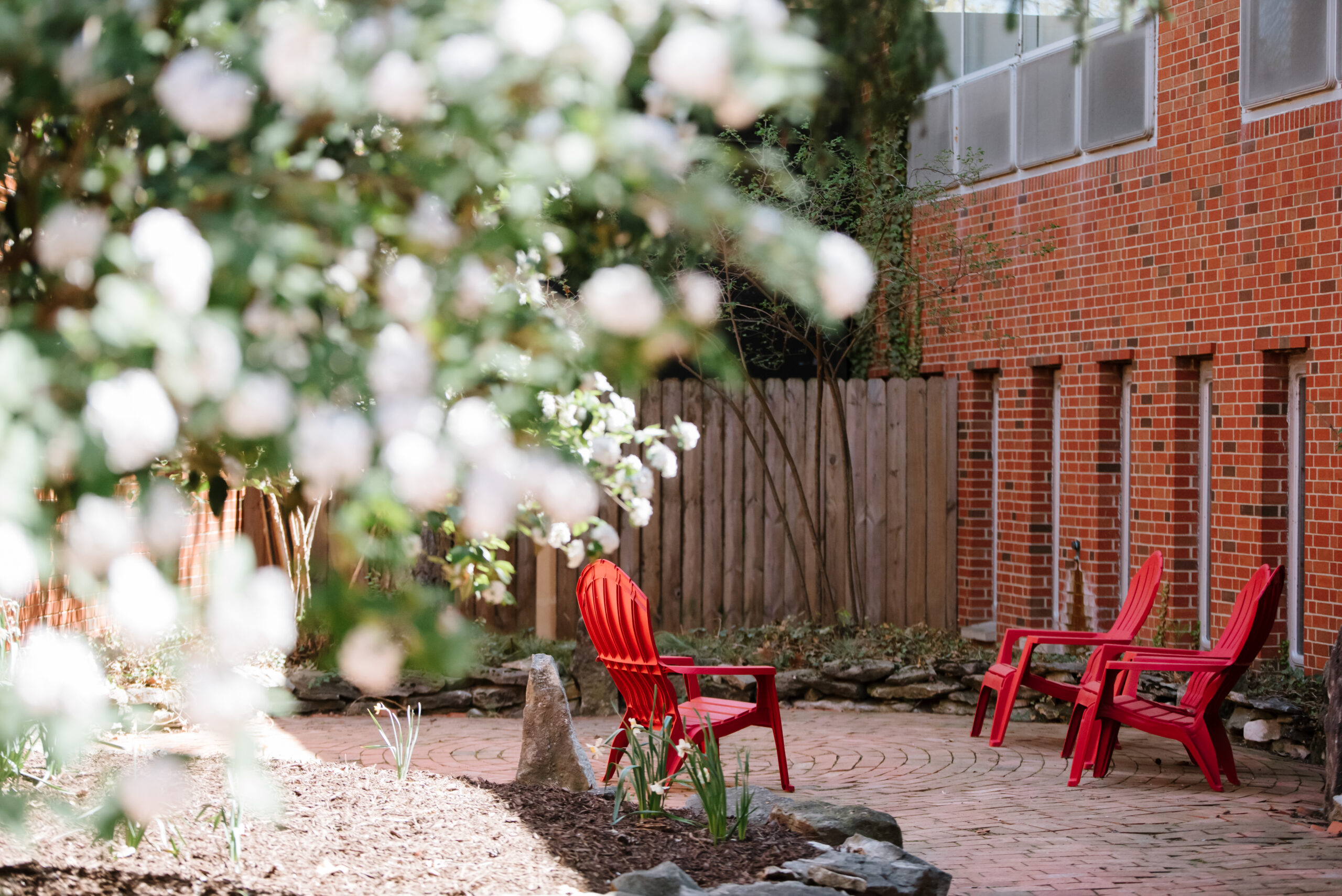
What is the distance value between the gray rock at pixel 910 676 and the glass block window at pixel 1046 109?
3752 mm

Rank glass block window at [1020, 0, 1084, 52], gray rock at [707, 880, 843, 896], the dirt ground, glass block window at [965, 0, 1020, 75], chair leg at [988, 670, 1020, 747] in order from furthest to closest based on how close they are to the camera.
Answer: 1. glass block window at [965, 0, 1020, 75]
2. glass block window at [1020, 0, 1084, 52]
3. chair leg at [988, 670, 1020, 747]
4. gray rock at [707, 880, 843, 896]
5. the dirt ground

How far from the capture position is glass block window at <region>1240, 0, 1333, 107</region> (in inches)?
286

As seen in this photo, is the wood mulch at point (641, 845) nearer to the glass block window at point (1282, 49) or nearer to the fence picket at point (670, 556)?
the glass block window at point (1282, 49)

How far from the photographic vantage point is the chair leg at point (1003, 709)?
7449 mm

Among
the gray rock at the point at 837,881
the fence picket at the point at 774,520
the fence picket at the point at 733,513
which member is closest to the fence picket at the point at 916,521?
the fence picket at the point at 774,520

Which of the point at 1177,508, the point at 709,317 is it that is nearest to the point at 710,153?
the point at 709,317

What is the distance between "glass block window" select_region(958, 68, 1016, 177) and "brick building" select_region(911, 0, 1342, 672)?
2cm

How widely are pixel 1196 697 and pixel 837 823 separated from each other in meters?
2.69

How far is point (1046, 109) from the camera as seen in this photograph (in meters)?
9.84

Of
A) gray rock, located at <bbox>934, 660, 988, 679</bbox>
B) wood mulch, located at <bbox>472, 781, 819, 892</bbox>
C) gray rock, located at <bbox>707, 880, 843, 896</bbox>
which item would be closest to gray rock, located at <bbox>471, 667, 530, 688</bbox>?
gray rock, located at <bbox>934, 660, 988, 679</bbox>

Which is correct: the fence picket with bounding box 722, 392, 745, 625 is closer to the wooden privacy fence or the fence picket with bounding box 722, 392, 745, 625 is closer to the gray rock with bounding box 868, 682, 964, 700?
the wooden privacy fence

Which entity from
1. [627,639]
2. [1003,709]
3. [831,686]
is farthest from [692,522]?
[627,639]

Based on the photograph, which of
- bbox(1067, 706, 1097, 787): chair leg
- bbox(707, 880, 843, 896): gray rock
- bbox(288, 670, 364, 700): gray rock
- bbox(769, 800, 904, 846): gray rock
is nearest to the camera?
bbox(707, 880, 843, 896): gray rock

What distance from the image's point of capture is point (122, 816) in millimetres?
1627
